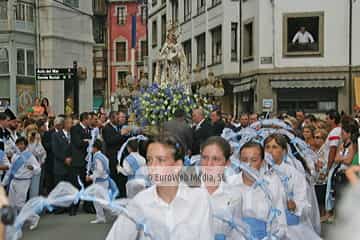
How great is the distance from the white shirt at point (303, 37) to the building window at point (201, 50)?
916 centimetres

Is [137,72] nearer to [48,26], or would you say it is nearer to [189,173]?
[48,26]

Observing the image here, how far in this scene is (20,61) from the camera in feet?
127

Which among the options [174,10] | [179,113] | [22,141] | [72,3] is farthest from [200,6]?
[22,141]

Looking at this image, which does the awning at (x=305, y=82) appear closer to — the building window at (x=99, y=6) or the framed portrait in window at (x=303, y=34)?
the framed portrait in window at (x=303, y=34)

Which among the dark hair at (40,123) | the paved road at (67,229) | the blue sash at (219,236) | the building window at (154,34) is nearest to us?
the blue sash at (219,236)

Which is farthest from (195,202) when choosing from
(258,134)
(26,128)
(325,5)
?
(325,5)

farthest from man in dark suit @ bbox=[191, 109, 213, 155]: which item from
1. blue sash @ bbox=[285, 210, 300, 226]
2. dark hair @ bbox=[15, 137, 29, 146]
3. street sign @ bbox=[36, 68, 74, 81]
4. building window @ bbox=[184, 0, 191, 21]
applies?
building window @ bbox=[184, 0, 191, 21]

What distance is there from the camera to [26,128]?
13.8 meters

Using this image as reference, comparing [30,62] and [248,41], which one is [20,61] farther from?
[248,41]

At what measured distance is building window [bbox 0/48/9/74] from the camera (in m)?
A: 38.1

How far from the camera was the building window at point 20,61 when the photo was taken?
38656mm

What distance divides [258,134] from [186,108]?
4.74m

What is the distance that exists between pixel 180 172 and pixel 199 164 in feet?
3.95

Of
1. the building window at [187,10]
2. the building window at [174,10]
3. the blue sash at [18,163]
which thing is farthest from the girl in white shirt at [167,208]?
the building window at [174,10]
